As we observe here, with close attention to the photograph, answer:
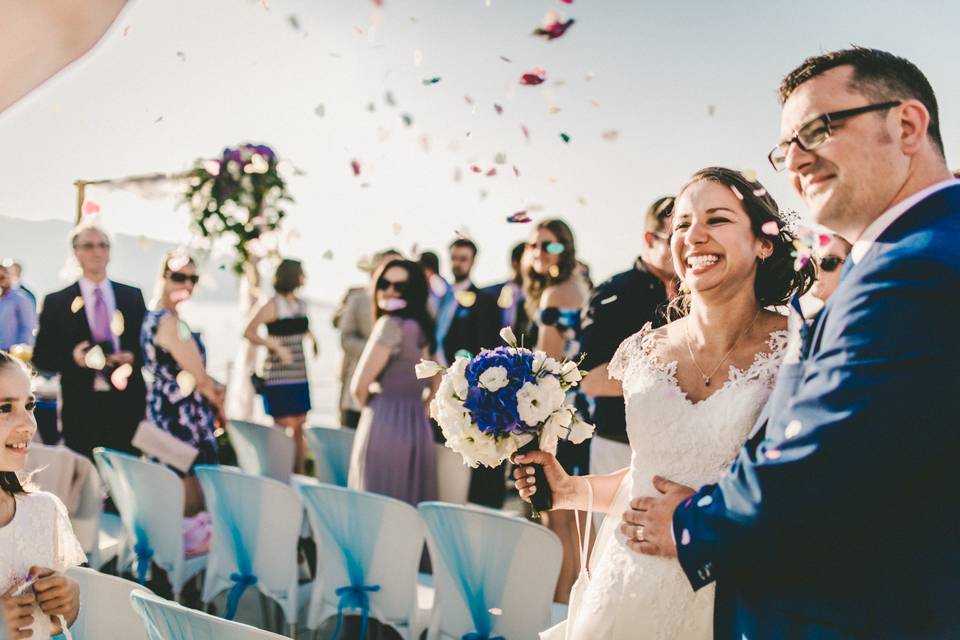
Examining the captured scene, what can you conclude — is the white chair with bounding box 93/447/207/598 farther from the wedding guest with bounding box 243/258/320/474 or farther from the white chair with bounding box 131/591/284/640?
the wedding guest with bounding box 243/258/320/474

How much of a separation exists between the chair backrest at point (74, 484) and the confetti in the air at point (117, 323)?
4.64 feet

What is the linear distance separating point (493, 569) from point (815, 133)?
1791 millimetres

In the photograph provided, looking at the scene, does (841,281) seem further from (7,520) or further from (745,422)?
(7,520)

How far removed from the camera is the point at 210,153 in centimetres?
610

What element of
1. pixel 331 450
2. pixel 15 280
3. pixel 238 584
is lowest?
pixel 238 584

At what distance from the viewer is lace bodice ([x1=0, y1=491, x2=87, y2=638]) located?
2059mm

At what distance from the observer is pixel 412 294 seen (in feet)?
15.3

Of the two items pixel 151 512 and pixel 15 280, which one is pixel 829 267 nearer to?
pixel 151 512

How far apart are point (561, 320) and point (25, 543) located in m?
2.94

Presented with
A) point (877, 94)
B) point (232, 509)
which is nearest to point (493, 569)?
point (232, 509)

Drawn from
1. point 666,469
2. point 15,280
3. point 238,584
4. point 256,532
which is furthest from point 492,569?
point 15,280

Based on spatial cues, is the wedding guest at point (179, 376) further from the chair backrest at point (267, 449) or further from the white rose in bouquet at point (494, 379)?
the white rose in bouquet at point (494, 379)

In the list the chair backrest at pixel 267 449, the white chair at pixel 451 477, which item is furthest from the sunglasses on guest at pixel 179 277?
the white chair at pixel 451 477

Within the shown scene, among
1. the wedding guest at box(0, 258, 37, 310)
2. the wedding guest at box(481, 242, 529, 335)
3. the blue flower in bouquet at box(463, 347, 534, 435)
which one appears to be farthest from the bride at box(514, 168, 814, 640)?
the wedding guest at box(0, 258, 37, 310)
